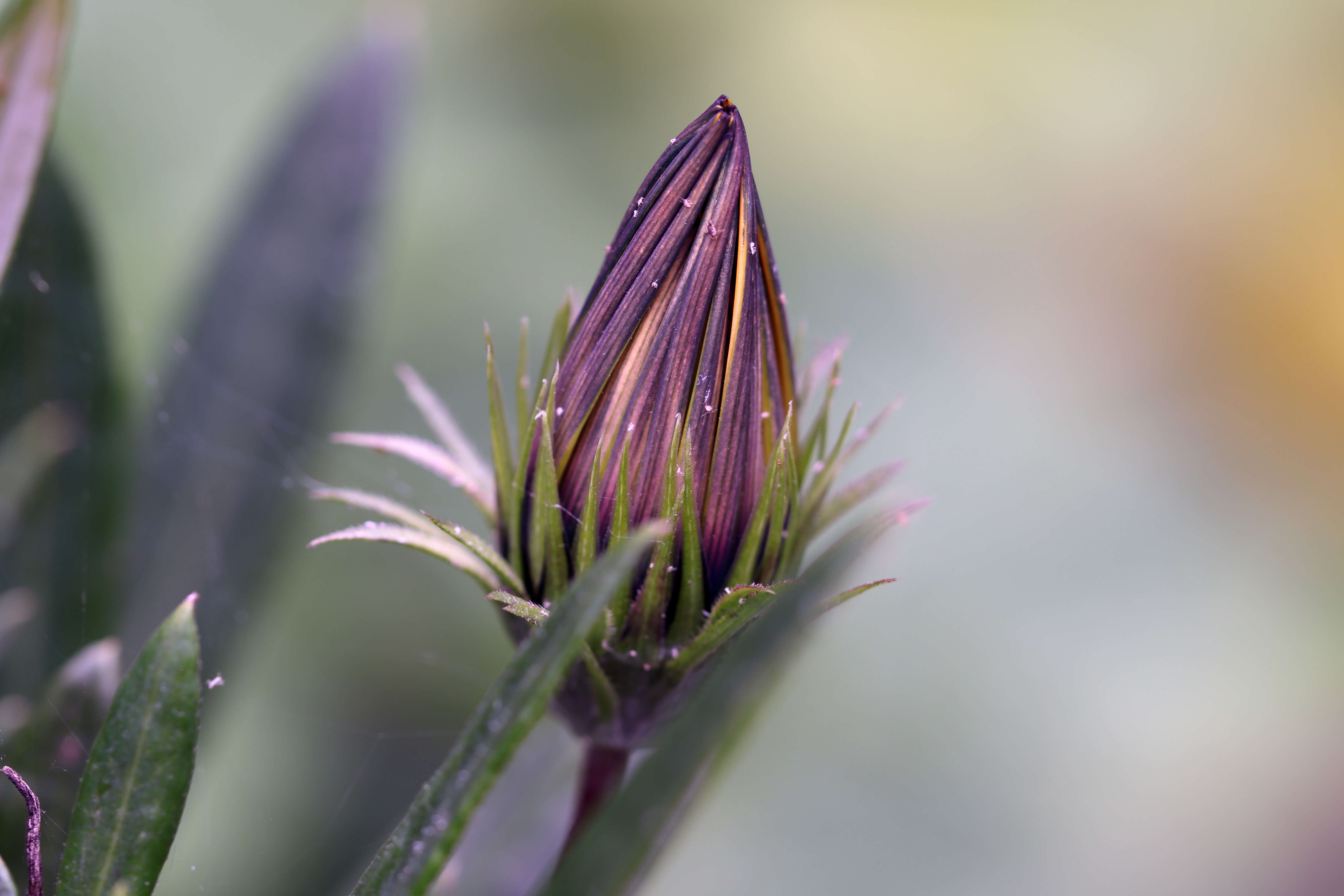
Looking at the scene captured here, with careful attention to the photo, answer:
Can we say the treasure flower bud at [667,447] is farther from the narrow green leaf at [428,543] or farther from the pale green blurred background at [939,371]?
the pale green blurred background at [939,371]

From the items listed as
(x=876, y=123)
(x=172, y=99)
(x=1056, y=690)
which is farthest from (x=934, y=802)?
(x=172, y=99)

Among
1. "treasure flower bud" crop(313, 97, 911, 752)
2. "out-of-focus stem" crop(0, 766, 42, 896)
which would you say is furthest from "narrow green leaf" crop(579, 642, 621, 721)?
"out-of-focus stem" crop(0, 766, 42, 896)

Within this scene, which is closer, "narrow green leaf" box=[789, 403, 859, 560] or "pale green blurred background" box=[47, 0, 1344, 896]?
"narrow green leaf" box=[789, 403, 859, 560]

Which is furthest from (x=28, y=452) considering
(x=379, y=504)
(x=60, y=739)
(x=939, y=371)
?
(x=939, y=371)

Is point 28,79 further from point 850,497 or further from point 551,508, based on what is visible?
point 850,497

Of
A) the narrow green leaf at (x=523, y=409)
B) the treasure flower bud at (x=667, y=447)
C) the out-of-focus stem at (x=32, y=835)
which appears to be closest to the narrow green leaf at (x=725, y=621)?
the treasure flower bud at (x=667, y=447)

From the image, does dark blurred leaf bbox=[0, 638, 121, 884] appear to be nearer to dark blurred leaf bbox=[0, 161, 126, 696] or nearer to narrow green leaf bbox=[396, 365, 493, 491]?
dark blurred leaf bbox=[0, 161, 126, 696]

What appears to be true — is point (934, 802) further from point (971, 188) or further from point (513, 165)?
point (513, 165)
